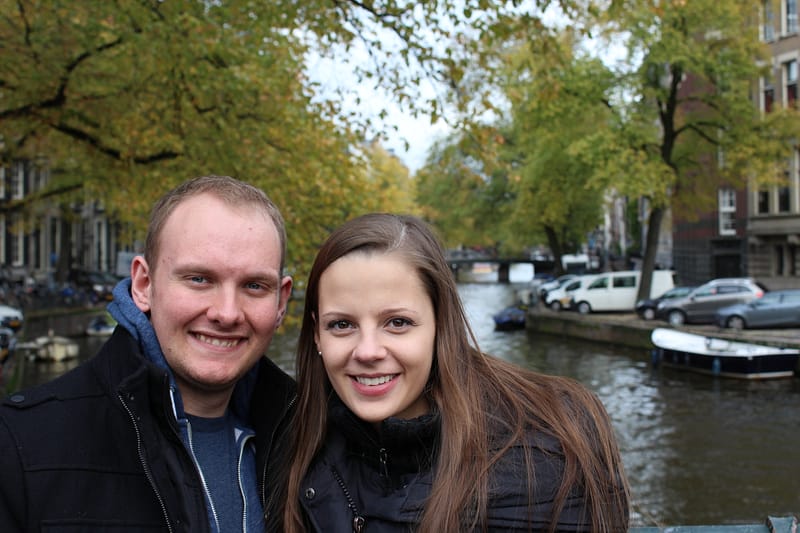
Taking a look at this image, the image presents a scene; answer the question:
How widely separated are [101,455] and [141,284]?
560 millimetres

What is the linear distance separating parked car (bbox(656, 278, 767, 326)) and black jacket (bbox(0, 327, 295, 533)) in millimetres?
23090

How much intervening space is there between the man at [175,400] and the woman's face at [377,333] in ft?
0.76

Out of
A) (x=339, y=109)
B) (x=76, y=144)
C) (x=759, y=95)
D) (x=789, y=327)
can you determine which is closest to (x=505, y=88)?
(x=339, y=109)

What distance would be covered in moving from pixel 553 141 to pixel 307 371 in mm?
25867

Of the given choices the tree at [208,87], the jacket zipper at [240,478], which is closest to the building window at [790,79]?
the tree at [208,87]

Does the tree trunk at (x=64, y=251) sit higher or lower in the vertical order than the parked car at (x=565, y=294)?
higher

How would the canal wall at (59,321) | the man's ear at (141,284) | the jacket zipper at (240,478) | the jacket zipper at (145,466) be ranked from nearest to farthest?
the jacket zipper at (145,466), the jacket zipper at (240,478), the man's ear at (141,284), the canal wall at (59,321)

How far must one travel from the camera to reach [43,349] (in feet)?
68.2

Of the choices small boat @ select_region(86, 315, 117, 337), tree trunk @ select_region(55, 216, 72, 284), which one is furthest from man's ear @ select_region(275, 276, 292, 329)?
tree trunk @ select_region(55, 216, 72, 284)

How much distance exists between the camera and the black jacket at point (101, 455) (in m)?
1.70

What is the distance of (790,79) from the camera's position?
30922 mm

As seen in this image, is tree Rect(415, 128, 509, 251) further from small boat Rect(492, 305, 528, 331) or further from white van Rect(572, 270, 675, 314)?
white van Rect(572, 270, 675, 314)

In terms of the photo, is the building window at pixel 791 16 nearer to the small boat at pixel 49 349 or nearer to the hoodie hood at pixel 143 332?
the small boat at pixel 49 349

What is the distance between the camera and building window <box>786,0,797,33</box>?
30906 mm
